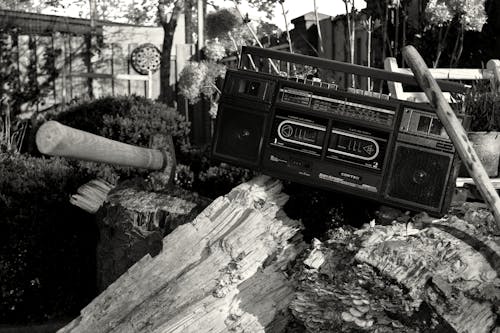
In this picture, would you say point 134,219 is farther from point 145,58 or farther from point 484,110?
point 145,58

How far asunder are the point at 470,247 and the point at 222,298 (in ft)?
2.84

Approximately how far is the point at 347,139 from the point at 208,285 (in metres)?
A: 0.74

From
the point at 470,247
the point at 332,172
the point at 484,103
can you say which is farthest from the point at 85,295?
the point at 484,103

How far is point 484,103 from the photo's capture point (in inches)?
171

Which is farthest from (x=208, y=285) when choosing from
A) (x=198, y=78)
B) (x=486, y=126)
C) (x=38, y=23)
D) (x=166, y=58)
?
(x=38, y=23)

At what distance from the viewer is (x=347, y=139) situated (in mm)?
2684

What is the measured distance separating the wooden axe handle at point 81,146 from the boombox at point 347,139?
0.50 meters

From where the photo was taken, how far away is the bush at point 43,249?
12.2ft

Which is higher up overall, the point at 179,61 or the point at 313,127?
the point at 313,127

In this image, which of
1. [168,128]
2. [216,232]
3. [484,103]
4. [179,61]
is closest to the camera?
[216,232]

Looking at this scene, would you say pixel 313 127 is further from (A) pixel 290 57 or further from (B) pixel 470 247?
(B) pixel 470 247

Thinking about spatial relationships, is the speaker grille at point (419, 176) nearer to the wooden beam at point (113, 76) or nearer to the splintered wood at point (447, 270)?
the splintered wood at point (447, 270)

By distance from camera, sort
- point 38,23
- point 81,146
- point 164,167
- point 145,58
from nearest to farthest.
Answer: point 81,146 < point 164,167 < point 145,58 < point 38,23

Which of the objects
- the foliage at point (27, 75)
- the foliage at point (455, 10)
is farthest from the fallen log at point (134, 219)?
the foliage at point (27, 75)
